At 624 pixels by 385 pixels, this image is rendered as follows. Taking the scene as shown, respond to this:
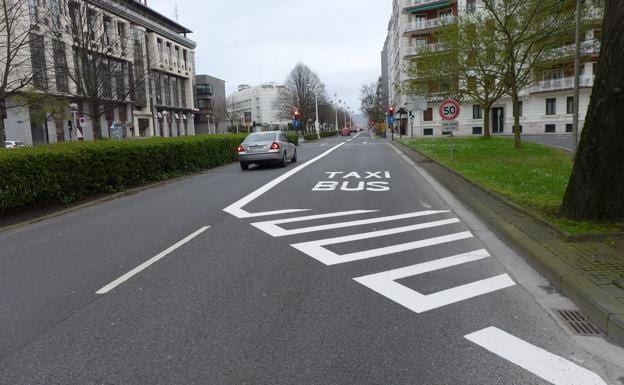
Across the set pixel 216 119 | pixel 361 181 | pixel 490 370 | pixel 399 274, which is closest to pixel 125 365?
pixel 490 370

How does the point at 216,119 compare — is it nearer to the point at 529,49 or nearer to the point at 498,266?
the point at 529,49

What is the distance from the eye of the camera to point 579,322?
3.92m

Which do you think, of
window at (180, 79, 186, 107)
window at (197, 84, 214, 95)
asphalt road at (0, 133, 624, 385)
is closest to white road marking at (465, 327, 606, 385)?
asphalt road at (0, 133, 624, 385)

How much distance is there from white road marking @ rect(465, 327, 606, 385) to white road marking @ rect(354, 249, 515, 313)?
0.66m

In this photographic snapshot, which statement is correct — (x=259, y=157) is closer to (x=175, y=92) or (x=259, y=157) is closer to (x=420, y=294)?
(x=420, y=294)

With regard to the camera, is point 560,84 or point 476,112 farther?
point 476,112

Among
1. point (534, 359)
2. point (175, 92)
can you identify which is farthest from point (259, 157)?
point (175, 92)

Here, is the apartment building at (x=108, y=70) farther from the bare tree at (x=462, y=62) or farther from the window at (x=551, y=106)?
the window at (x=551, y=106)

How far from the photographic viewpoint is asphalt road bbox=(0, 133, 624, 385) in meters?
3.24

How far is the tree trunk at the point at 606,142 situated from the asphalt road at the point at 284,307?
4.56 feet

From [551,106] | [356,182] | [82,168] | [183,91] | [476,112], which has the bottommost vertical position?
[356,182]

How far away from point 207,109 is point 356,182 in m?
88.8

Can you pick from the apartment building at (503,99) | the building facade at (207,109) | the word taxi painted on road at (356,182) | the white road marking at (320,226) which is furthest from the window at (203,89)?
the white road marking at (320,226)

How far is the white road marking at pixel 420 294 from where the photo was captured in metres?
4.38
